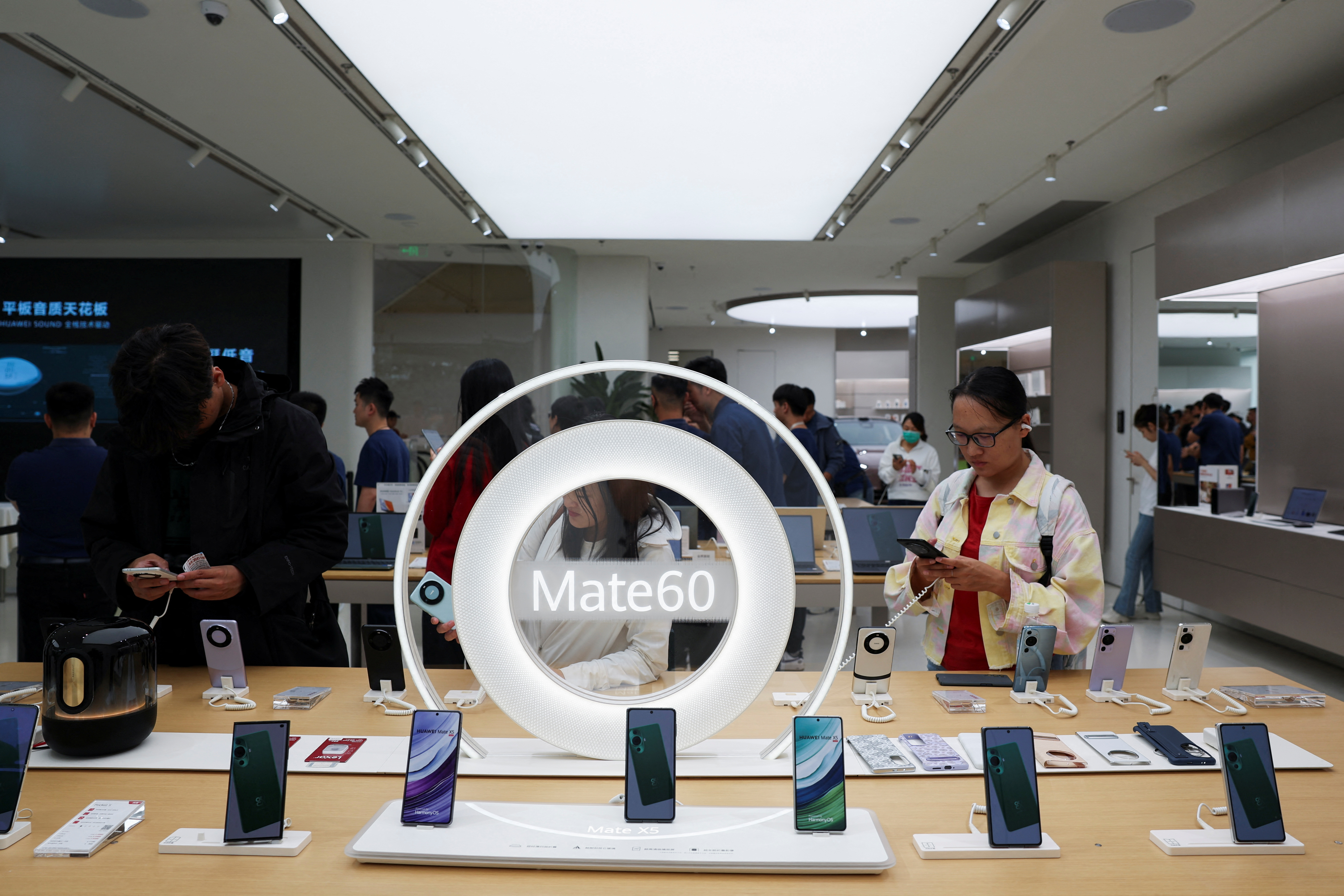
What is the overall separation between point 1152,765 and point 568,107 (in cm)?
420

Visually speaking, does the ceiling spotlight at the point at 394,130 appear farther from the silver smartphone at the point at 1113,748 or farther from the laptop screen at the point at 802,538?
the silver smartphone at the point at 1113,748

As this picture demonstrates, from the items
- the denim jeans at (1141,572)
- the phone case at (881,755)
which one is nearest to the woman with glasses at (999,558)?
the phone case at (881,755)

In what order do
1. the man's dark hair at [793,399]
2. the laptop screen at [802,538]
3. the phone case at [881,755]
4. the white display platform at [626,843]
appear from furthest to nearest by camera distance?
1. the man's dark hair at [793,399]
2. the laptop screen at [802,538]
3. the phone case at [881,755]
4. the white display platform at [626,843]

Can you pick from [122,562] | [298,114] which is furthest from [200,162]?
[122,562]

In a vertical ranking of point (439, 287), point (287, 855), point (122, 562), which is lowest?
point (287, 855)

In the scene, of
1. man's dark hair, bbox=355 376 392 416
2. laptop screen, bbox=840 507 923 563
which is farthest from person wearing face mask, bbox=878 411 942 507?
man's dark hair, bbox=355 376 392 416

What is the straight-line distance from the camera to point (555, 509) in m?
1.15

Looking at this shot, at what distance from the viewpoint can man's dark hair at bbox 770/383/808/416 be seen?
4.84 m

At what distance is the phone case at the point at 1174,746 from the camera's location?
126 cm

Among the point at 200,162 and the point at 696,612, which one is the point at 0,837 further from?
the point at 200,162

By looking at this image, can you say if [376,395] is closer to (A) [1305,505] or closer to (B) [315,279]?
(B) [315,279]

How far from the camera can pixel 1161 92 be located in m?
4.21

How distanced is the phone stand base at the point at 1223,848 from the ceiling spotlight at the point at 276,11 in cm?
374

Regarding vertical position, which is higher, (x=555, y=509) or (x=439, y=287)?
(x=439, y=287)
